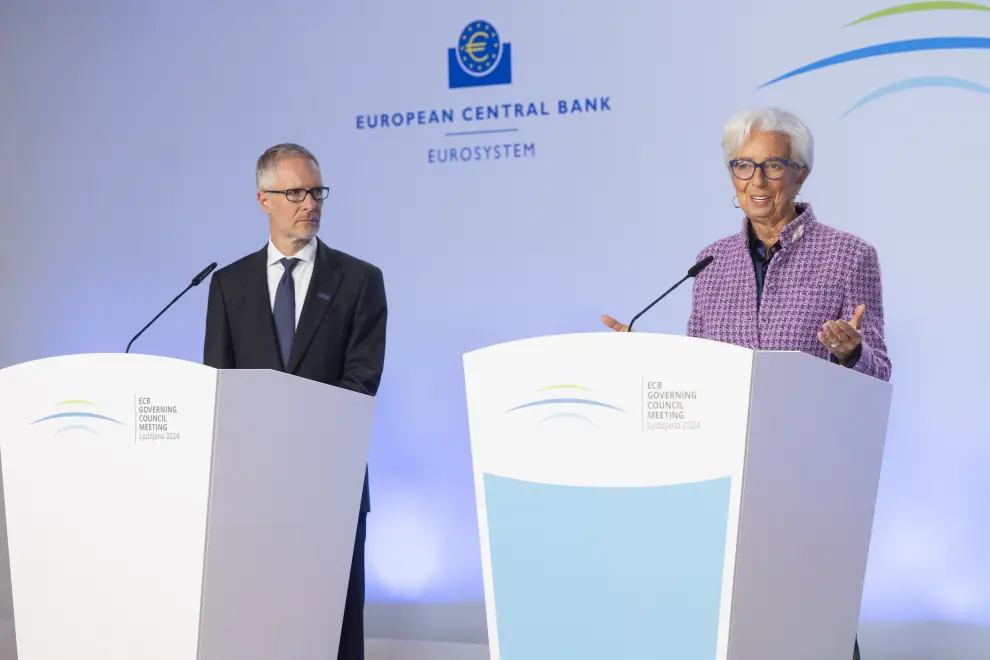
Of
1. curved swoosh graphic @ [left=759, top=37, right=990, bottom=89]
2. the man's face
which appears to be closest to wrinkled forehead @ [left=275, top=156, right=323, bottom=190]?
the man's face

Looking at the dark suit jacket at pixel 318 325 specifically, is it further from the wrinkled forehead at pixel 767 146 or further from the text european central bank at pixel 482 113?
the text european central bank at pixel 482 113

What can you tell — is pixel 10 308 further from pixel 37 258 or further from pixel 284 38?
pixel 284 38

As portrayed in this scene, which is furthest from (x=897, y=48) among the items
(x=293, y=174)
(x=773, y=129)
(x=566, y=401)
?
(x=566, y=401)

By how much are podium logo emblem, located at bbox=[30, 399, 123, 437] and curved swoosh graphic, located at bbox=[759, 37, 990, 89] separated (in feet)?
9.05

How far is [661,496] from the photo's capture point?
171 centimetres

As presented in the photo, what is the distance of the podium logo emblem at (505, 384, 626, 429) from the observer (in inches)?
68.6

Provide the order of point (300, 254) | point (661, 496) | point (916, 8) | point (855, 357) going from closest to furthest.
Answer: point (661, 496) → point (855, 357) → point (300, 254) → point (916, 8)

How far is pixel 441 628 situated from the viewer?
449 centimetres

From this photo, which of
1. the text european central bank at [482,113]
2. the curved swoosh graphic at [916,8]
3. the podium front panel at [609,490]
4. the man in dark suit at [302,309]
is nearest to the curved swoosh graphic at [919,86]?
the curved swoosh graphic at [916,8]

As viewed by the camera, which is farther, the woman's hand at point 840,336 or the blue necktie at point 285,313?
the blue necktie at point 285,313

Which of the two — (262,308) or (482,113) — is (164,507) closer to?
(262,308)

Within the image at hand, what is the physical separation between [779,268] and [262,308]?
4.41ft

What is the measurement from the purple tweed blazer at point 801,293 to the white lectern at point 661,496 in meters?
0.43

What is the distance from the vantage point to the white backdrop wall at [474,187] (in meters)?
3.95
